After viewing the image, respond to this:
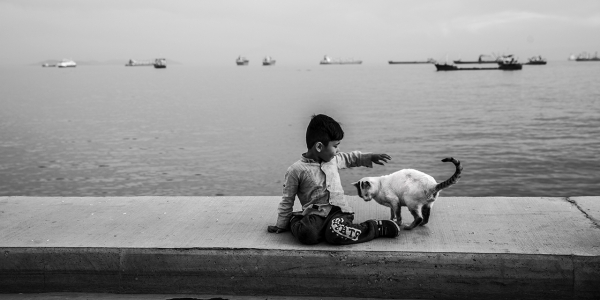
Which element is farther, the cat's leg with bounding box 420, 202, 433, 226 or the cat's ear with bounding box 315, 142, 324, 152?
the cat's leg with bounding box 420, 202, 433, 226

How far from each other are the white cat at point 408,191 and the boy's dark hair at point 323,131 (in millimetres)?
535

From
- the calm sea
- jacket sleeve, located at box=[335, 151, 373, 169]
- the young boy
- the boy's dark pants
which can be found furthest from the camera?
the calm sea

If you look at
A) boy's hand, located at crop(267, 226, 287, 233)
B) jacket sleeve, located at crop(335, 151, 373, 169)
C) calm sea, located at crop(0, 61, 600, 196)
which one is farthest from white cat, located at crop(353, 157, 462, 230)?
calm sea, located at crop(0, 61, 600, 196)

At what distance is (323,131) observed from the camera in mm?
4574

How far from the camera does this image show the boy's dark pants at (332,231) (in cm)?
427

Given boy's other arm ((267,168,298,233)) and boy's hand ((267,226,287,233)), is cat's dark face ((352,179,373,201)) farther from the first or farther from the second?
boy's hand ((267,226,287,233))

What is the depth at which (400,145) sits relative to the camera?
65.2 feet

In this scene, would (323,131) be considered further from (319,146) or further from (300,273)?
(300,273)

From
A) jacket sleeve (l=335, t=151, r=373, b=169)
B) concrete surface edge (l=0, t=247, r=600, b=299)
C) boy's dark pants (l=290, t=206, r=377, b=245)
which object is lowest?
concrete surface edge (l=0, t=247, r=600, b=299)

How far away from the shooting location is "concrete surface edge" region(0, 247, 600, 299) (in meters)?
4.00

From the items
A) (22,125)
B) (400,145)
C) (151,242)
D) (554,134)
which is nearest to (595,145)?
(554,134)

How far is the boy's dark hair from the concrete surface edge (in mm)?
938

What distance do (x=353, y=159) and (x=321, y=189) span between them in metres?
0.43

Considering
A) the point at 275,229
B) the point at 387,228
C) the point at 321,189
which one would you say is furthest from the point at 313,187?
the point at 387,228
